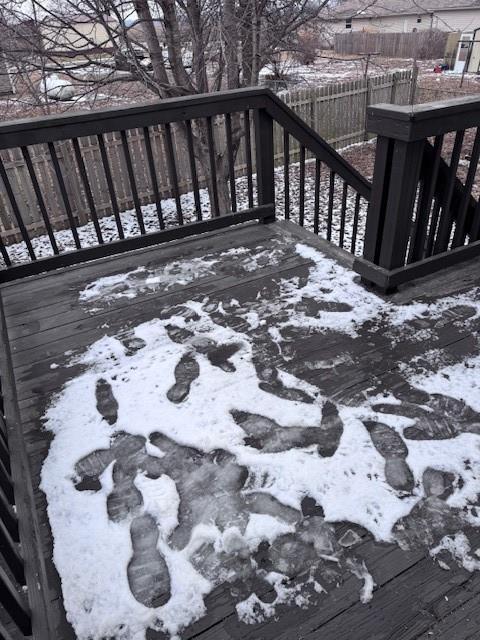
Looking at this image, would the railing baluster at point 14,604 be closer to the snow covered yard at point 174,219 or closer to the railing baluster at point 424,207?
the railing baluster at point 424,207

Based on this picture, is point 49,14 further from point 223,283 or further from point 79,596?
point 79,596

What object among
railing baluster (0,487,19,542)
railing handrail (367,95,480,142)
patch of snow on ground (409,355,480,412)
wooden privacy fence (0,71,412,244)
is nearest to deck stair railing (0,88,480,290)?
railing handrail (367,95,480,142)

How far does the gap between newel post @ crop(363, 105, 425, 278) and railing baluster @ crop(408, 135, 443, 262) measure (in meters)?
0.14

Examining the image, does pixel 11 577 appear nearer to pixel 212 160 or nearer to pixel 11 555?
pixel 11 555

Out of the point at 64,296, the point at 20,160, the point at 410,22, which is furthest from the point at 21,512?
the point at 410,22

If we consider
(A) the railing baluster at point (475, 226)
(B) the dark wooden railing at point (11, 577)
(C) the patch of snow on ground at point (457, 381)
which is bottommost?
(C) the patch of snow on ground at point (457, 381)

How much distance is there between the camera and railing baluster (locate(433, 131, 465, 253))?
7.14 ft

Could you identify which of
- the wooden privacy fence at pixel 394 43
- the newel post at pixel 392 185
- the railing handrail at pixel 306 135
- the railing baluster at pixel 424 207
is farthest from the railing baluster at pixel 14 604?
the wooden privacy fence at pixel 394 43

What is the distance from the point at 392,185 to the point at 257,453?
4.46 ft

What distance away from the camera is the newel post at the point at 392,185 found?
1971mm

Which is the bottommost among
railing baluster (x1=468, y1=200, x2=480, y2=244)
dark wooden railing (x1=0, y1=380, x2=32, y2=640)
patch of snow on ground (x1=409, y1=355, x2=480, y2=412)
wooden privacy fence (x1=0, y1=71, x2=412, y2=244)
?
wooden privacy fence (x1=0, y1=71, x2=412, y2=244)

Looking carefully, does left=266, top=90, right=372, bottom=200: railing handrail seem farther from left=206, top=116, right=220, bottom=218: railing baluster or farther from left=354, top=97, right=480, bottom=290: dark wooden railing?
left=354, top=97, right=480, bottom=290: dark wooden railing

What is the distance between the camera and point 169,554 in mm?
1299

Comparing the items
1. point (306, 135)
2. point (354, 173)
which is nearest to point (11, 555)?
point (306, 135)
